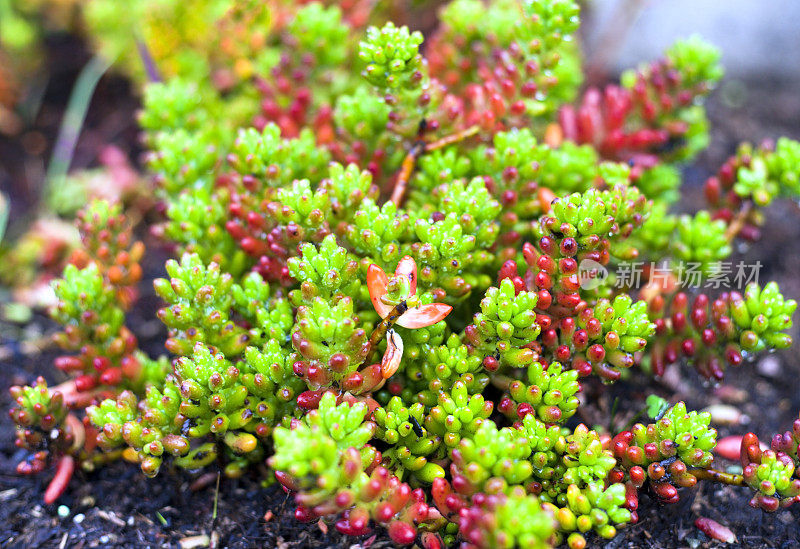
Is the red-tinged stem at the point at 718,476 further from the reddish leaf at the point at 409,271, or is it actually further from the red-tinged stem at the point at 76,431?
the red-tinged stem at the point at 76,431

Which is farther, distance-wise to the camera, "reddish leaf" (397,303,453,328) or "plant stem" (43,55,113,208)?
"plant stem" (43,55,113,208)

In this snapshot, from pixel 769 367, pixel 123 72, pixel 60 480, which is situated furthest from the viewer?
pixel 123 72

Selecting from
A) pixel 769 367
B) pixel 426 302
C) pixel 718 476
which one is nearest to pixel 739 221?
pixel 769 367

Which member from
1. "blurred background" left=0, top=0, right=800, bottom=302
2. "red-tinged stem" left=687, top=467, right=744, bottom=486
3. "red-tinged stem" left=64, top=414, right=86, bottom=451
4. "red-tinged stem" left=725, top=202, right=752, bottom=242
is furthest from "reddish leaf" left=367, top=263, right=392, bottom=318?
"blurred background" left=0, top=0, right=800, bottom=302

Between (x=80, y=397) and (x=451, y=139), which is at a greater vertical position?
(x=451, y=139)

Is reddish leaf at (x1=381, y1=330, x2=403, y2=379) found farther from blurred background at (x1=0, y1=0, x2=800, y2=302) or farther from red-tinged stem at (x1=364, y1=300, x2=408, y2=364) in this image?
blurred background at (x1=0, y1=0, x2=800, y2=302)

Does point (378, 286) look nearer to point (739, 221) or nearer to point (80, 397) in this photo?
point (80, 397)
